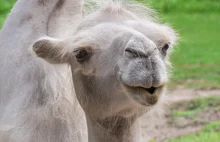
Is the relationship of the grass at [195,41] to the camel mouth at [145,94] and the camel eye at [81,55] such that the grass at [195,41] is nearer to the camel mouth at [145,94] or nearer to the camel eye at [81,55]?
the camel eye at [81,55]

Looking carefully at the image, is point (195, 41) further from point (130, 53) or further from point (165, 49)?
point (130, 53)

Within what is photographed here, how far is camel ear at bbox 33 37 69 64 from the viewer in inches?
161

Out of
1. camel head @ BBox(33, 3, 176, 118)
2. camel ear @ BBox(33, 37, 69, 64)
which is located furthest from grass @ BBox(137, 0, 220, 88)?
camel head @ BBox(33, 3, 176, 118)

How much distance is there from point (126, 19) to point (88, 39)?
0.25 meters

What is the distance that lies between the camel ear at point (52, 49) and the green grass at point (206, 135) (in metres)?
3.93

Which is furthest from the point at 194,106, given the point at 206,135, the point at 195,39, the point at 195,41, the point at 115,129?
the point at 195,39

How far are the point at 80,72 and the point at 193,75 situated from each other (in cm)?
983

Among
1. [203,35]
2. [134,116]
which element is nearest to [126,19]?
[134,116]

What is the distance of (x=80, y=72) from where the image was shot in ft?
13.0

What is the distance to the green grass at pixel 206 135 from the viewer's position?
25.9ft

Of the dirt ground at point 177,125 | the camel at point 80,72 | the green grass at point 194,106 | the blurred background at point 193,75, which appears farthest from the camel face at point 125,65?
the green grass at point 194,106

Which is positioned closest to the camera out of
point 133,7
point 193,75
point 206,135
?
point 133,7

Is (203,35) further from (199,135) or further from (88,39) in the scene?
(88,39)

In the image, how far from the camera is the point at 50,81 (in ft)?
14.5
